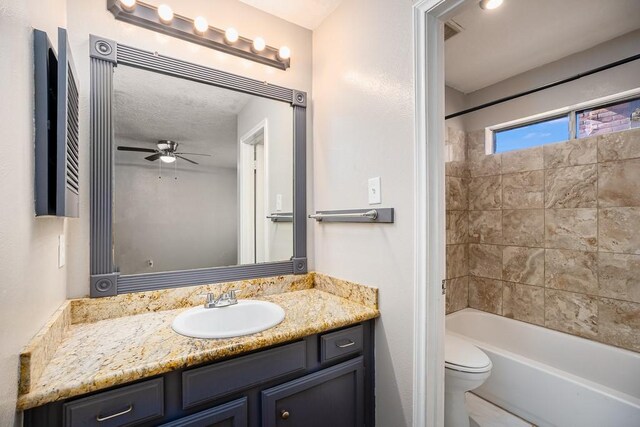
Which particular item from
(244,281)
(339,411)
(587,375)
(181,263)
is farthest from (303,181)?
(587,375)

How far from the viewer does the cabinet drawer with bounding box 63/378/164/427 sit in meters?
0.79

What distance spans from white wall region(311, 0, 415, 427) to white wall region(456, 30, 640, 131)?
159 centimetres

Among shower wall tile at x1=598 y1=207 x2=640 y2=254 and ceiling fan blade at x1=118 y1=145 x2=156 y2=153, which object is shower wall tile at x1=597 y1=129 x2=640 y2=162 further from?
ceiling fan blade at x1=118 y1=145 x2=156 y2=153

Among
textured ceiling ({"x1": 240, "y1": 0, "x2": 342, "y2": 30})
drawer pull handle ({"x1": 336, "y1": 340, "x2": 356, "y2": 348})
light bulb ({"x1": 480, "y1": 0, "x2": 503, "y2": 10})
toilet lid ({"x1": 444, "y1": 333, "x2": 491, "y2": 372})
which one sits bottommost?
toilet lid ({"x1": 444, "y1": 333, "x2": 491, "y2": 372})

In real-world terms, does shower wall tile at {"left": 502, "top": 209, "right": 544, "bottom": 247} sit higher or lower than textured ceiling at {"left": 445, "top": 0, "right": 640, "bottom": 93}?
lower

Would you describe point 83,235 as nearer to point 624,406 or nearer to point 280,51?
point 280,51

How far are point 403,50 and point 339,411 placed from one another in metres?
1.66

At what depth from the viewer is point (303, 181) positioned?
1.85 meters

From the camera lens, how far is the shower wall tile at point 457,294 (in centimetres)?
263

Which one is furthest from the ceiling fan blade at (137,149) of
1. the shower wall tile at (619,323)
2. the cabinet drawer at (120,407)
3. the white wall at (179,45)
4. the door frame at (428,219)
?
the shower wall tile at (619,323)

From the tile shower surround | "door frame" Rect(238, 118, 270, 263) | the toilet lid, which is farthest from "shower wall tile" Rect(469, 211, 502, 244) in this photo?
"door frame" Rect(238, 118, 270, 263)

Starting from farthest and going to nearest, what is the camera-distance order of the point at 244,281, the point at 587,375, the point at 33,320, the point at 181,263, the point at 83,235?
the point at 587,375 → the point at 244,281 → the point at 181,263 → the point at 83,235 → the point at 33,320

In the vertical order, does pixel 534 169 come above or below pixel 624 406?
above

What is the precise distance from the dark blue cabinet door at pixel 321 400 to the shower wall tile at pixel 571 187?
6.68 ft
